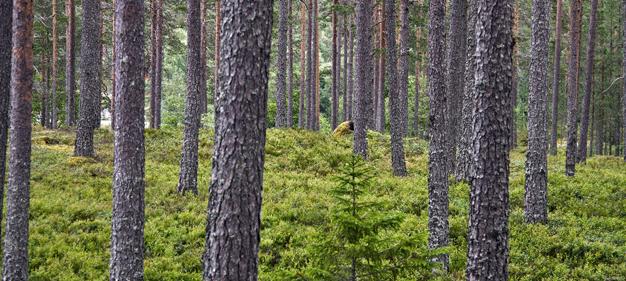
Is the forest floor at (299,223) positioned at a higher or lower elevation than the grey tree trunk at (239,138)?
lower

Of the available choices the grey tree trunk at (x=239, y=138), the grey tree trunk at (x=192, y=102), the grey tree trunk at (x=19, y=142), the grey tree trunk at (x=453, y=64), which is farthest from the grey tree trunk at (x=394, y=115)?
the grey tree trunk at (x=239, y=138)

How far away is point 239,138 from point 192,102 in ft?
29.9

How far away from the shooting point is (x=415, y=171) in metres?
18.5

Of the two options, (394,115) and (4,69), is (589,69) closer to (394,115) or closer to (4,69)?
(394,115)

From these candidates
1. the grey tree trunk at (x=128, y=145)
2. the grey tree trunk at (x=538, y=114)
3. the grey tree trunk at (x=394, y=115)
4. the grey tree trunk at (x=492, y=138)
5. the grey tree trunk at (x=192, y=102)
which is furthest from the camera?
the grey tree trunk at (x=394, y=115)

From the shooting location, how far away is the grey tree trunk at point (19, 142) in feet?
27.9

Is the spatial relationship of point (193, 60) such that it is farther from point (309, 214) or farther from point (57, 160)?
point (57, 160)

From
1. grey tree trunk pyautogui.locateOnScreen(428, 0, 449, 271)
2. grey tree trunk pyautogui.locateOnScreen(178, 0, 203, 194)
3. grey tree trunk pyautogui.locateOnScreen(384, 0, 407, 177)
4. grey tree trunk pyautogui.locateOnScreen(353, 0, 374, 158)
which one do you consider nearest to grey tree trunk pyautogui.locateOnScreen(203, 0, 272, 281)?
grey tree trunk pyautogui.locateOnScreen(428, 0, 449, 271)

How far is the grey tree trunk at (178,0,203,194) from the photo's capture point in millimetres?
13125

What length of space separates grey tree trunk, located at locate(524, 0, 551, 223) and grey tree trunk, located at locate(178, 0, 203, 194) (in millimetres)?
8587

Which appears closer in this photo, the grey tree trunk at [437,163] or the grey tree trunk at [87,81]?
the grey tree trunk at [437,163]

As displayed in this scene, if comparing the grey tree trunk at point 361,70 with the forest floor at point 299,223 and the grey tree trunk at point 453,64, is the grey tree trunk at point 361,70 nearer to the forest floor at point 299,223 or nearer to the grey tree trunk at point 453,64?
the forest floor at point 299,223

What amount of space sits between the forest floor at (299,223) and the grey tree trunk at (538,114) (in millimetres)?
588

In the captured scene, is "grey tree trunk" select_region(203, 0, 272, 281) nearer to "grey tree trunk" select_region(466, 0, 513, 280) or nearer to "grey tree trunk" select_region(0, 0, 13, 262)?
"grey tree trunk" select_region(466, 0, 513, 280)
